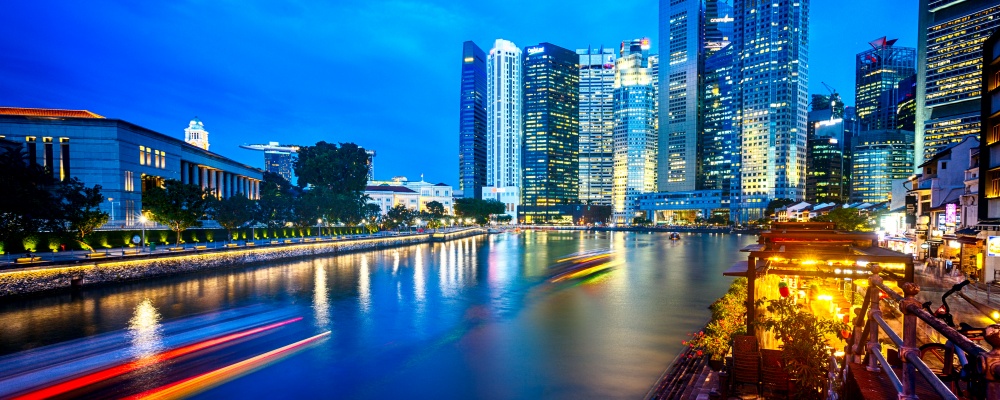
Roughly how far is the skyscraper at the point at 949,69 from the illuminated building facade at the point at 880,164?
50270 mm

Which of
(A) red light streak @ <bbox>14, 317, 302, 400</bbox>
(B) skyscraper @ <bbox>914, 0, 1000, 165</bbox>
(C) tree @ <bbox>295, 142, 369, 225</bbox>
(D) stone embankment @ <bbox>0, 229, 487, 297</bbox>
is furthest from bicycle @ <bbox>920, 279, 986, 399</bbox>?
(B) skyscraper @ <bbox>914, 0, 1000, 165</bbox>

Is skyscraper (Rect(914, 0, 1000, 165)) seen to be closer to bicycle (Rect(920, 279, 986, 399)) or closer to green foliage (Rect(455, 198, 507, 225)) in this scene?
green foliage (Rect(455, 198, 507, 225))

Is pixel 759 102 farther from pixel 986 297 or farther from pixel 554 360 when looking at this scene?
pixel 554 360

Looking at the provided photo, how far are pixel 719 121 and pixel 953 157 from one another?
163952 millimetres

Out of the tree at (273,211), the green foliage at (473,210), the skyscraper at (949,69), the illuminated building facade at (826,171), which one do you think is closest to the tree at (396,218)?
the tree at (273,211)

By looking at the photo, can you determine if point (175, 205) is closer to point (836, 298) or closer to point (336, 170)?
point (336, 170)

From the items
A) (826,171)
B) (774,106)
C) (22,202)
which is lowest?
(22,202)

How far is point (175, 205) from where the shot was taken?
136 ft

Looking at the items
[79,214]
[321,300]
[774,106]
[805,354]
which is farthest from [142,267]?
[774,106]

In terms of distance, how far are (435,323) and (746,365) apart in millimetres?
16177

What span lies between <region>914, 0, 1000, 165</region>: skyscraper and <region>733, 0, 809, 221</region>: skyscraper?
36.6m

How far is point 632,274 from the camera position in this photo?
133ft

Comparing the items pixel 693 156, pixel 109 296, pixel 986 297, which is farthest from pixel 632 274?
pixel 693 156

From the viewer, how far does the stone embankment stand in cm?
2739
